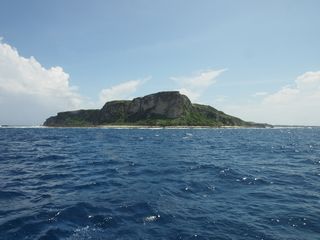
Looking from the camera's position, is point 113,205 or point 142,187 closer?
point 113,205

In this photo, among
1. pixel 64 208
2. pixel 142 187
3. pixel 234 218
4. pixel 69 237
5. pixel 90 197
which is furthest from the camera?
pixel 142 187

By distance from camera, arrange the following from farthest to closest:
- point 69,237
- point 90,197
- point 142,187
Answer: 1. point 142,187
2. point 90,197
3. point 69,237

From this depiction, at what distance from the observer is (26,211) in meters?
14.4

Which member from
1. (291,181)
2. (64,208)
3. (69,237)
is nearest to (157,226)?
(69,237)

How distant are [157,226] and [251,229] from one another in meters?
3.77

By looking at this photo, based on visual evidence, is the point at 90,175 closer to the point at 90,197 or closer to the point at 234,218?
the point at 90,197

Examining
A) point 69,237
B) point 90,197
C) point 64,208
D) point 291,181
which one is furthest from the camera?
point 291,181

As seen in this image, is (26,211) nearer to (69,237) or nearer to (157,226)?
(69,237)

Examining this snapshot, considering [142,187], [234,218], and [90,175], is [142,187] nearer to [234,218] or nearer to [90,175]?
[90,175]

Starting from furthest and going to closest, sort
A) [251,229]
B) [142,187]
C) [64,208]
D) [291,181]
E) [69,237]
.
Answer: [291,181], [142,187], [64,208], [251,229], [69,237]

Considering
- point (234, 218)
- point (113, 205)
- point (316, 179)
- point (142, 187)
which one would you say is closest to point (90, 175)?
point (142, 187)

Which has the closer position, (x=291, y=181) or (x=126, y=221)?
(x=126, y=221)

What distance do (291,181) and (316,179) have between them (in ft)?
8.46

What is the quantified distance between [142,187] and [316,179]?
45.7 ft
